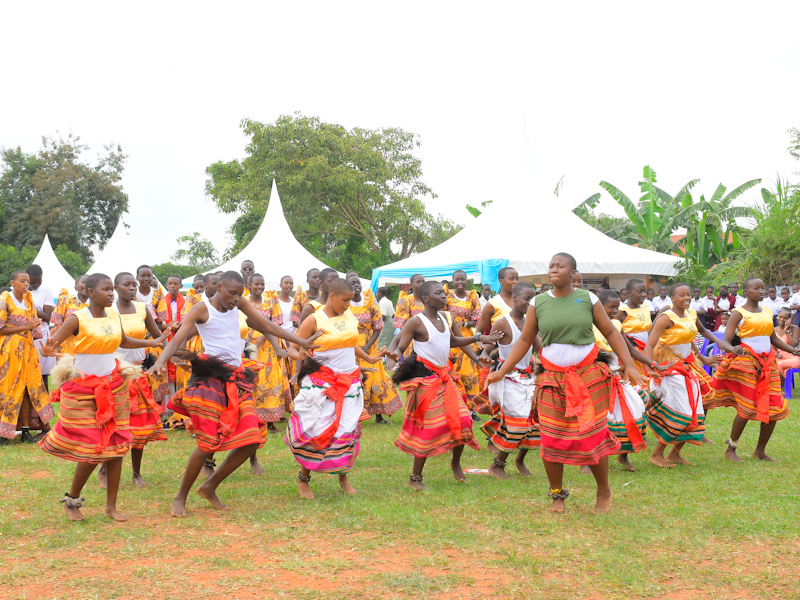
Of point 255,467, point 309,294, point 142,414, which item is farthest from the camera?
point 309,294

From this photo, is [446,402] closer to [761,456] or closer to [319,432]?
[319,432]

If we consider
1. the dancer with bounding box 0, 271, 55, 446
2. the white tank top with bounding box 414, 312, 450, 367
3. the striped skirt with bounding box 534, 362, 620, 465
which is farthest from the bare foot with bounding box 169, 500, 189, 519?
the dancer with bounding box 0, 271, 55, 446

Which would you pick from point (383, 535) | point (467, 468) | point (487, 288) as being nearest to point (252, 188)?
point (487, 288)

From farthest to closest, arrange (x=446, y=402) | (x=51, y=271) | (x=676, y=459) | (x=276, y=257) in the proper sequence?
1. (x=51, y=271)
2. (x=276, y=257)
3. (x=676, y=459)
4. (x=446, y=402)

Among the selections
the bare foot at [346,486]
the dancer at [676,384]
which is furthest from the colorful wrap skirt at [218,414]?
the dancer at [676,384]

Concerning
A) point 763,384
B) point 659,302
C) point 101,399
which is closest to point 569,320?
point 763,384

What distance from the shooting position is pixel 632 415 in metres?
7.34

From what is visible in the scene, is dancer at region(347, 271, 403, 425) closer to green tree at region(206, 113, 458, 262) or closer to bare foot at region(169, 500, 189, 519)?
bare foot at region(169, 500, 189, 519)

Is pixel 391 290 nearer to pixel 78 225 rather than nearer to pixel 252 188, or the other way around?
pixel 252 188

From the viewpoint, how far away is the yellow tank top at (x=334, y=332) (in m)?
6.36

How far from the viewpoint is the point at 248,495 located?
21.4ft

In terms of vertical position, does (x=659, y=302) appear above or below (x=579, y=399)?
above

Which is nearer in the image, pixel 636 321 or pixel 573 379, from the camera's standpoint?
pixel 573 379

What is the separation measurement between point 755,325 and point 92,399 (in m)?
6.69
